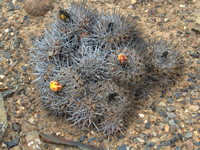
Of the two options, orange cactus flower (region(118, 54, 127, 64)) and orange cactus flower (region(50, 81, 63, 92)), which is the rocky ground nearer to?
orange cactus flower (region(50, 81, 63, 92))

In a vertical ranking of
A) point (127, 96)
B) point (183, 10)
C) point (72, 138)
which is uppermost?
point (183, 10)

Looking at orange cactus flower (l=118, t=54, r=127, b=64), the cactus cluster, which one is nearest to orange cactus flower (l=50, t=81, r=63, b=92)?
the cactus cluster

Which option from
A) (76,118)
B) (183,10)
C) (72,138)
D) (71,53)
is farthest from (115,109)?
(183,10)

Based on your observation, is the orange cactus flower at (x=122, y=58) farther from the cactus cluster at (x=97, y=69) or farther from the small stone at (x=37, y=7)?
the small stone at (x=37, y=7)

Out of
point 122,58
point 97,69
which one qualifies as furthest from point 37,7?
point 122,58

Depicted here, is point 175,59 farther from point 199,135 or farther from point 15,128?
point 15,128

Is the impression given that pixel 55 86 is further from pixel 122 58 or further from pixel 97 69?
pixel 122 58
